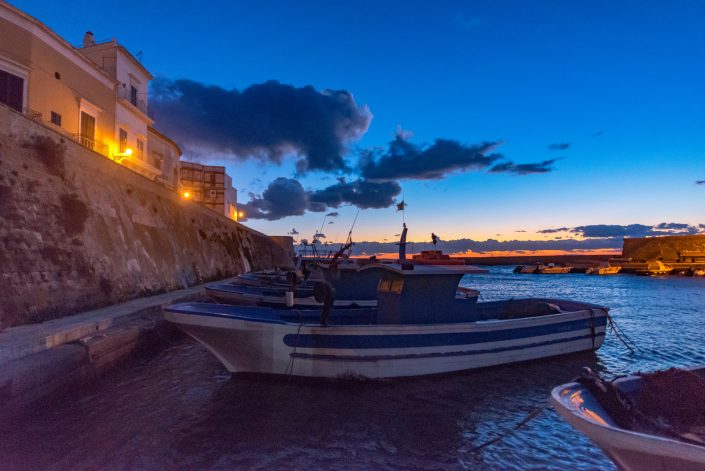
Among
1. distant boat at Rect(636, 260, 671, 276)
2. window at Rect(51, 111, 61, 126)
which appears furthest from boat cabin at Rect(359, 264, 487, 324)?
distant boat at Rect(636, 260, 671, 276)

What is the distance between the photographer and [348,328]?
9.67m

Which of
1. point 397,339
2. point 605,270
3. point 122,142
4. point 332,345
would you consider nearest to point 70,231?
point 332,345

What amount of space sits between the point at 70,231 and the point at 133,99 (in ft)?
66.8

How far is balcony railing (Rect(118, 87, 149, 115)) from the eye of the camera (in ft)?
89.4

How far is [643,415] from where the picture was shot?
4.69 meters

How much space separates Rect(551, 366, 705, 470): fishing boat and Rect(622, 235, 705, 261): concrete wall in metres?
102

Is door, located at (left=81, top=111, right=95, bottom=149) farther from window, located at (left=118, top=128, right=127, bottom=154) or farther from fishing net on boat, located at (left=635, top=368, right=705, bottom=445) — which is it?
fishing net on boat, located at (left=635, top=368, right=705, bottom=445)

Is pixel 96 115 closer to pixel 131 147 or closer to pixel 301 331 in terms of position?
pixel 131 147

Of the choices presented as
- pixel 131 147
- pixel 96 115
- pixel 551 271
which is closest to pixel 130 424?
pixel 96 115

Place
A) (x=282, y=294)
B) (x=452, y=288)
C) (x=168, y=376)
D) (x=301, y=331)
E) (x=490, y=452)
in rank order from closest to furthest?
(x=490, y=452)
(x=301, y=331)
(x=168, y=376)
(x=452, y=288)
(x=282, y=294)

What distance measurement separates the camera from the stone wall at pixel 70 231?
1022cm

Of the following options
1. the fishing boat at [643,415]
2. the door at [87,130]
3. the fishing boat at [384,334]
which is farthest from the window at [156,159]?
the fishing boat at [643,415]

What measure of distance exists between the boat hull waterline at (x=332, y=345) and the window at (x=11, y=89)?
15.7 m

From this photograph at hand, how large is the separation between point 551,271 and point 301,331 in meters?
93.1
